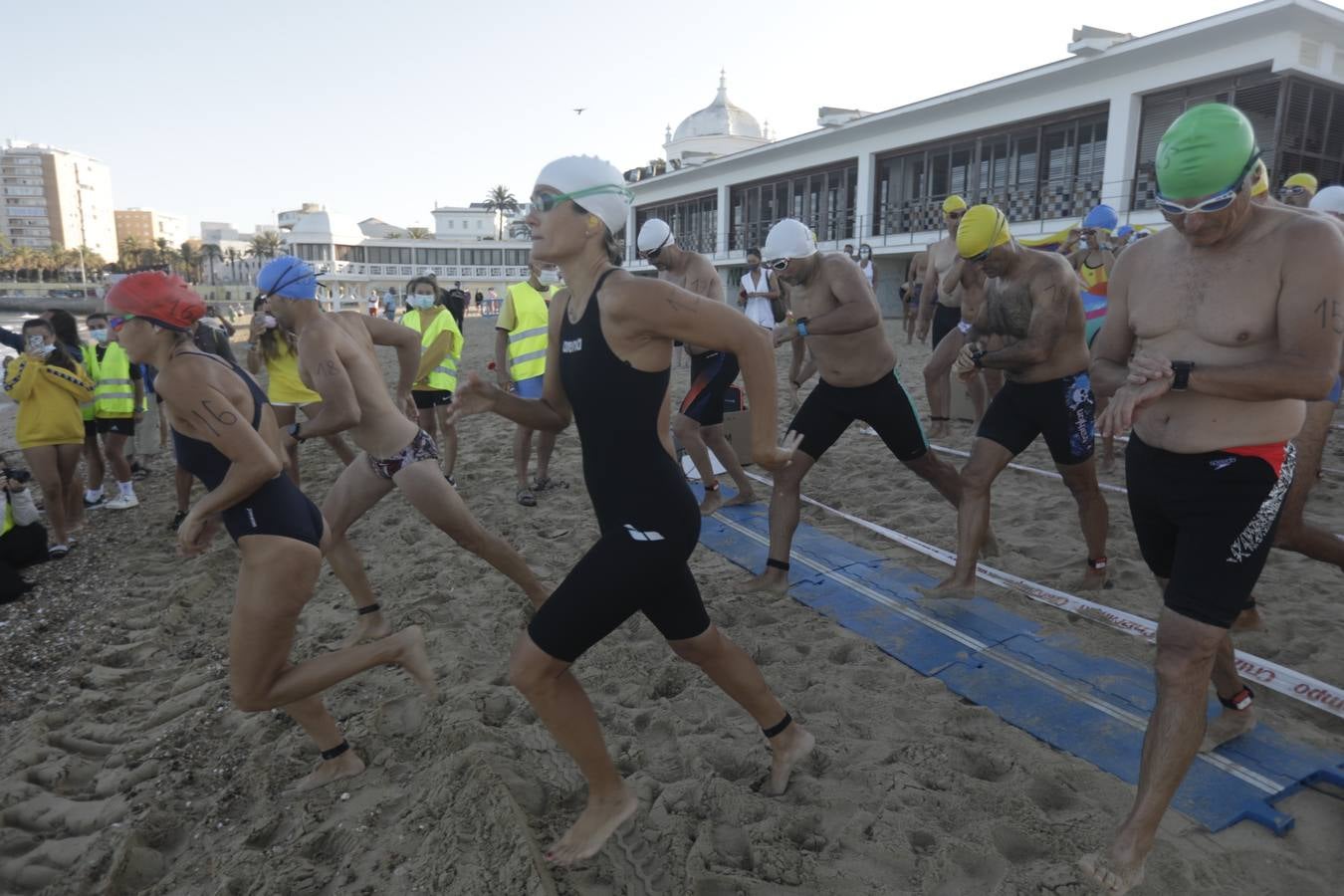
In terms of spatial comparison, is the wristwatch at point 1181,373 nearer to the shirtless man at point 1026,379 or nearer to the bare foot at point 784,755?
the bare foot at point 784,755

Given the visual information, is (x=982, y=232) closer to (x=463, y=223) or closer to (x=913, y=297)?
(x=913, y=297)

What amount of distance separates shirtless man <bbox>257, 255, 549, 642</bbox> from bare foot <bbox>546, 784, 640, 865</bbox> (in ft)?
5.25

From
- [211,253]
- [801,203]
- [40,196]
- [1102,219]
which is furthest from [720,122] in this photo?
[40,196]

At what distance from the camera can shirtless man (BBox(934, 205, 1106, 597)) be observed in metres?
3.95

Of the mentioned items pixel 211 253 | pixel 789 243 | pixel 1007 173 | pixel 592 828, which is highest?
pixel 211 253

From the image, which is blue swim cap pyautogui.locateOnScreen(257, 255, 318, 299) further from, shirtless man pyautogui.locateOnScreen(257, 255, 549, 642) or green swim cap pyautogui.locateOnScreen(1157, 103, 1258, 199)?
green swim cap pyautogui.locateOnScreen(1157, 103, 1258, 199)

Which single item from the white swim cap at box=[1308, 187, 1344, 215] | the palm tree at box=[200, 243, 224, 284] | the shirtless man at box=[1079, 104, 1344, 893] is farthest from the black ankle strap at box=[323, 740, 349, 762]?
the palm tree at box=[200, 243, 224, 284]

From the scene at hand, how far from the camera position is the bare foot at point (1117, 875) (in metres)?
2.08

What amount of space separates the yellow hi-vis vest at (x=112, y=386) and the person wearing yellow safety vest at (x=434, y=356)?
2524mm

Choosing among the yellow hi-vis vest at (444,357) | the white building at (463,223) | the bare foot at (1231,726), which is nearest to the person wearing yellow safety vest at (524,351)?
the yellow hi-vis vest at (444,357)

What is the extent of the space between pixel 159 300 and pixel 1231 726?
3.96 meters

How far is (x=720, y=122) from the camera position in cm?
4744

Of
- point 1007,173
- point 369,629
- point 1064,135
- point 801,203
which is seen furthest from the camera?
point 801,203

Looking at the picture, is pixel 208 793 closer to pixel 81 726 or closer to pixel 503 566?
pixel 81 726
